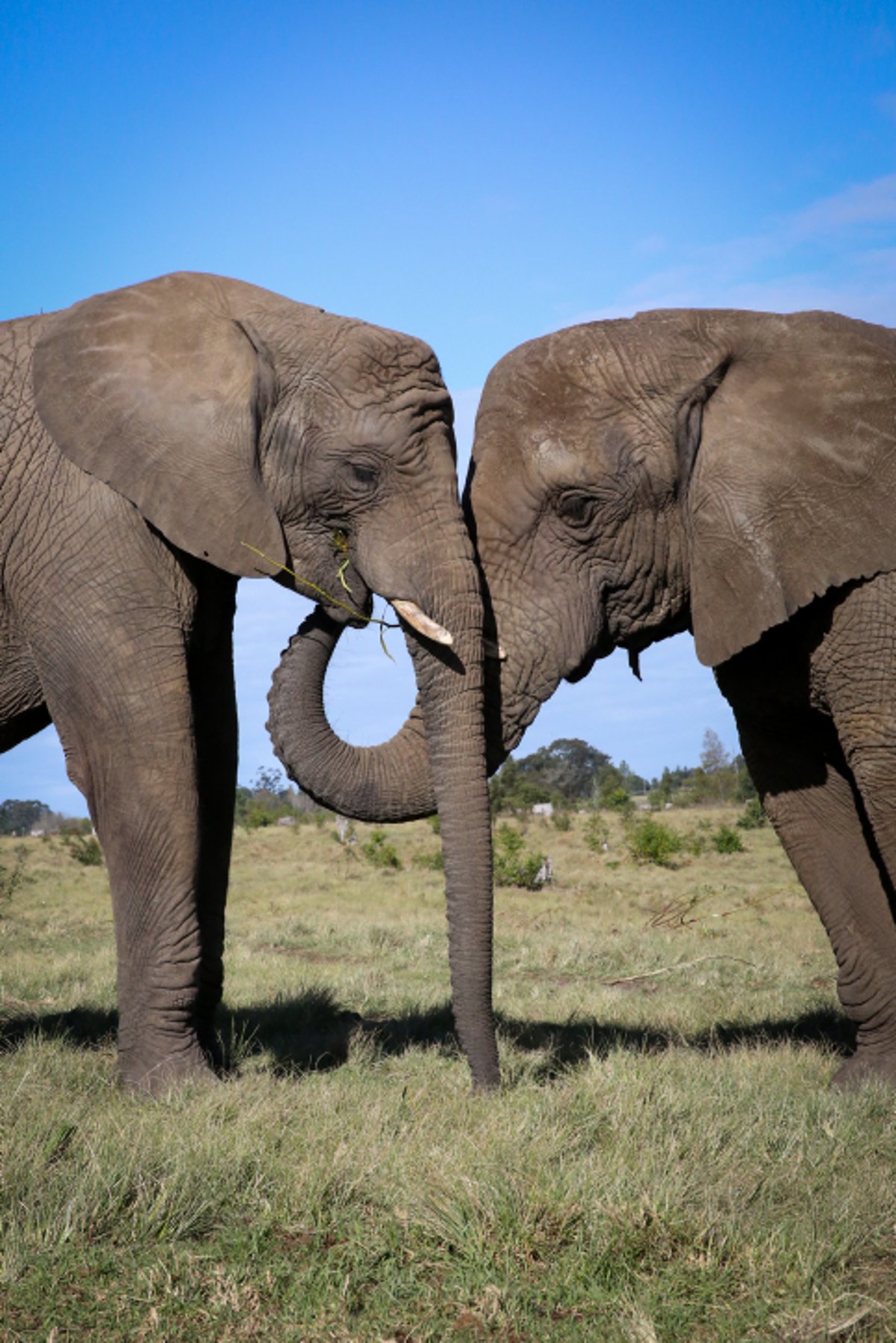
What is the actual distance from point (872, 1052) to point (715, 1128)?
1.97 metres

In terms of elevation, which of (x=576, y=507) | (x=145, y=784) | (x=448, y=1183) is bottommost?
(x=448, y=1183)

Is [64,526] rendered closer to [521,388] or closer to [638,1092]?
[521,388]

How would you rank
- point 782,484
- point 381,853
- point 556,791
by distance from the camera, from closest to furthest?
point 782,484 < point 381,853 < point 556,791

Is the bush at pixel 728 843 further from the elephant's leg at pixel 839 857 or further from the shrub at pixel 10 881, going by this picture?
the elephant's leg at pixel 839 857

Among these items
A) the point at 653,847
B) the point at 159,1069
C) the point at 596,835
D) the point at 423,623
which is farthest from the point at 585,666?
the point at 596,835

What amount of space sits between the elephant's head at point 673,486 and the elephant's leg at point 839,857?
3.61 ft

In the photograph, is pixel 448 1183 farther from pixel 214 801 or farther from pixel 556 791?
pixel 556 791

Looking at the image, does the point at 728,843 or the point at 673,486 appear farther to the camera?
the point at 728,843

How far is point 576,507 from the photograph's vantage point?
227 inches

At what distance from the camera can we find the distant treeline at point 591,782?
1741 inches

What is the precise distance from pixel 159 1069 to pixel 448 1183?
7.20 feet

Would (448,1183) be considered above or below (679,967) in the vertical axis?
below

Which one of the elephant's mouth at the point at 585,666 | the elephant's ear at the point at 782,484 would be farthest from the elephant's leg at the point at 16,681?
the elephant's ear at the point at 782,484

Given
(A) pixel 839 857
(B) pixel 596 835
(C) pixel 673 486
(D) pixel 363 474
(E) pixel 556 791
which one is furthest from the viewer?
(E) pixel 556 791
